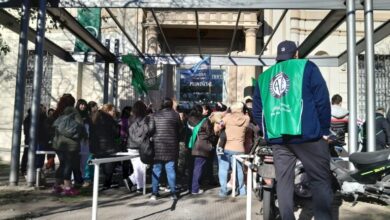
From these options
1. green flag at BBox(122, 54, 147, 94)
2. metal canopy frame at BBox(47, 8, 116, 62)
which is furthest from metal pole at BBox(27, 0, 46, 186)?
green flag at BBox(122, 54, 147, 94)

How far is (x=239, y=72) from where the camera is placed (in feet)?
59.8

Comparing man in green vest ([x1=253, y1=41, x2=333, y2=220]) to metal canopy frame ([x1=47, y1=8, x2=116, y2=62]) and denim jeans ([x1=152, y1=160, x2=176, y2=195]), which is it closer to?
denim jeans ([x1=152, y1=160, x2=176, y2=195])

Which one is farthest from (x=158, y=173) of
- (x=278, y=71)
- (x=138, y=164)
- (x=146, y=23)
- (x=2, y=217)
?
(x=146, y=23)

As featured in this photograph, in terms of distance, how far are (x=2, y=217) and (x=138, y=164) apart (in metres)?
3.09

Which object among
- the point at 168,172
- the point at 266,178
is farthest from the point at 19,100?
the point at 266,178

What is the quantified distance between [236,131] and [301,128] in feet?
14.9

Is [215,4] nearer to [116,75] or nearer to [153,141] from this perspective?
[153,141]

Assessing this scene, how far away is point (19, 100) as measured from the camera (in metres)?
9.29

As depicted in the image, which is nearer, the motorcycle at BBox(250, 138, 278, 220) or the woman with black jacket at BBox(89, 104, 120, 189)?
the motorcycle at BBox(250, 138, 278, 220)

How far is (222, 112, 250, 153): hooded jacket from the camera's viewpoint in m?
9.07

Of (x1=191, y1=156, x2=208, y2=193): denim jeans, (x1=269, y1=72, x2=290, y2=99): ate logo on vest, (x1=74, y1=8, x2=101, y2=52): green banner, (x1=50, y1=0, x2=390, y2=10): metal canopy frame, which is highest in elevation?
(x1=74, y1=8, x2=101, y2=52): green banner

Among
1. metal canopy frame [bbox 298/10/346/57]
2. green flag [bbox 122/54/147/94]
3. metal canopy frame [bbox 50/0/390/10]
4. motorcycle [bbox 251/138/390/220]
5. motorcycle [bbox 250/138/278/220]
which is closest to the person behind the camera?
motorcycle [bbox 250/138/278/220]

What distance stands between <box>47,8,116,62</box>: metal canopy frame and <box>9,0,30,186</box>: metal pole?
1.70ft

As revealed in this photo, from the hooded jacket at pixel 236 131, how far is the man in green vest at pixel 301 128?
4.20m
